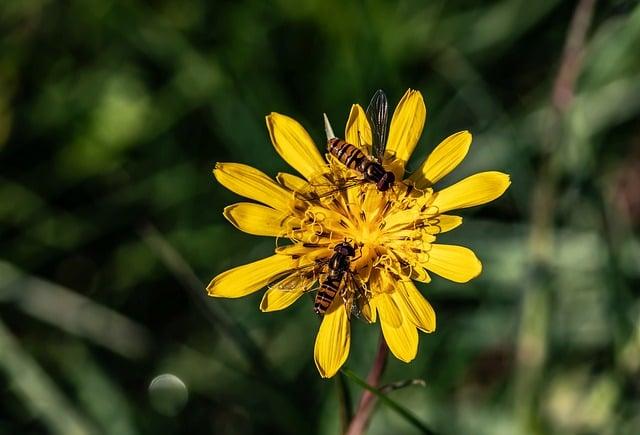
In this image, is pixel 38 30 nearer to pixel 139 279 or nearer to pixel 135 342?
pixel 139 279

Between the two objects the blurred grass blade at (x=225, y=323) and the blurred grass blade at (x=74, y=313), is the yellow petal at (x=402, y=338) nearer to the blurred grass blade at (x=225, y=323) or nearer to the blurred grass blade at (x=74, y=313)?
the blurred grass blade at (x=225, y=323)

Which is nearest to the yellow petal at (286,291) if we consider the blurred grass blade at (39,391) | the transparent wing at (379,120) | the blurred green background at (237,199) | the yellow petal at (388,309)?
the yellow petal at (388,309)

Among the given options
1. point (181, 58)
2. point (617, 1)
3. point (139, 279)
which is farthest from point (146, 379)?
point (617, 1)

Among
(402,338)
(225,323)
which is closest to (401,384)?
(402,338)

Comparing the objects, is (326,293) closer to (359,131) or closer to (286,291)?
(286,291)

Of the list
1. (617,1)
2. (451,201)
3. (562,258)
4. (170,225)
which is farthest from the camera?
(170,225)
